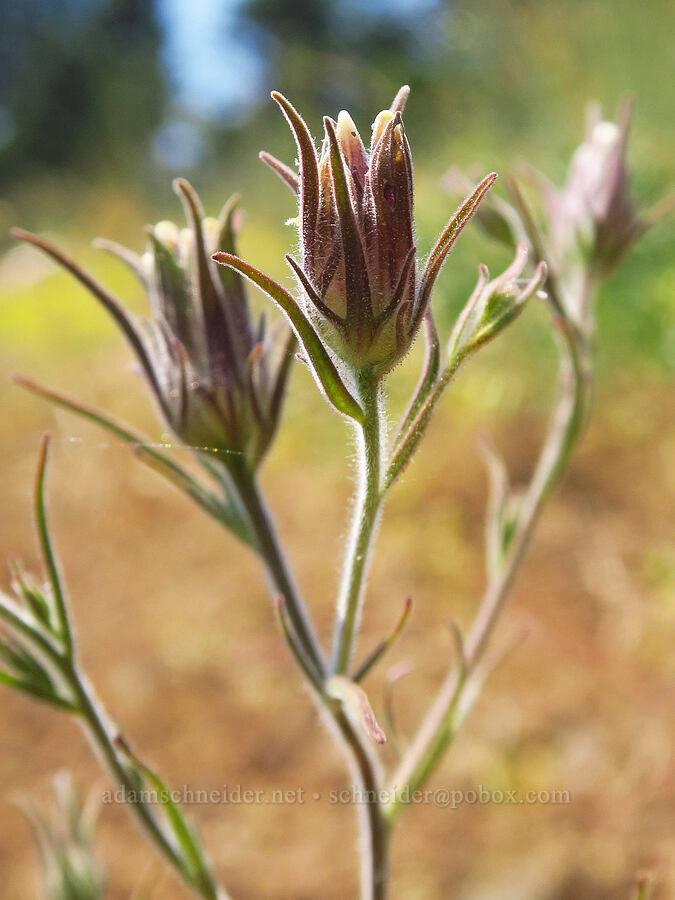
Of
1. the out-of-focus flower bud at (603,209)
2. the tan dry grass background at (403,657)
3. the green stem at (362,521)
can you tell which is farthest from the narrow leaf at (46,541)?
the tan dry grass background at (403,657)

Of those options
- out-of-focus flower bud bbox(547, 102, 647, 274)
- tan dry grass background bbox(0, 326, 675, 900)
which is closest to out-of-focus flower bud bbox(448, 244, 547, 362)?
out-of-focus flower bud bbox(547, 102, 647, 274)

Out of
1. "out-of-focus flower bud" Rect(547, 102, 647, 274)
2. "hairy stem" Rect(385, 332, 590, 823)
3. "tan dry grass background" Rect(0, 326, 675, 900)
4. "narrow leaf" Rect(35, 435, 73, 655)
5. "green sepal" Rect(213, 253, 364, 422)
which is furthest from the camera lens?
"tan dry grass background" Rect(0, 326, 675, 900)

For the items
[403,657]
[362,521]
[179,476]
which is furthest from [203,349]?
[403,657]

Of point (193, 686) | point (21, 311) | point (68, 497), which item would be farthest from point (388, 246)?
point (21, 311)

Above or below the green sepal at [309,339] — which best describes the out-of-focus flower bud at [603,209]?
above

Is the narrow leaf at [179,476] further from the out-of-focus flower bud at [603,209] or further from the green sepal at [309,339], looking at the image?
the out-of-focus flower bud at [603,209]

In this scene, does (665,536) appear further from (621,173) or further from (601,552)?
(621,173)

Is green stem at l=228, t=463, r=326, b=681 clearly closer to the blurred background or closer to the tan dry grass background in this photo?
the blurred background
